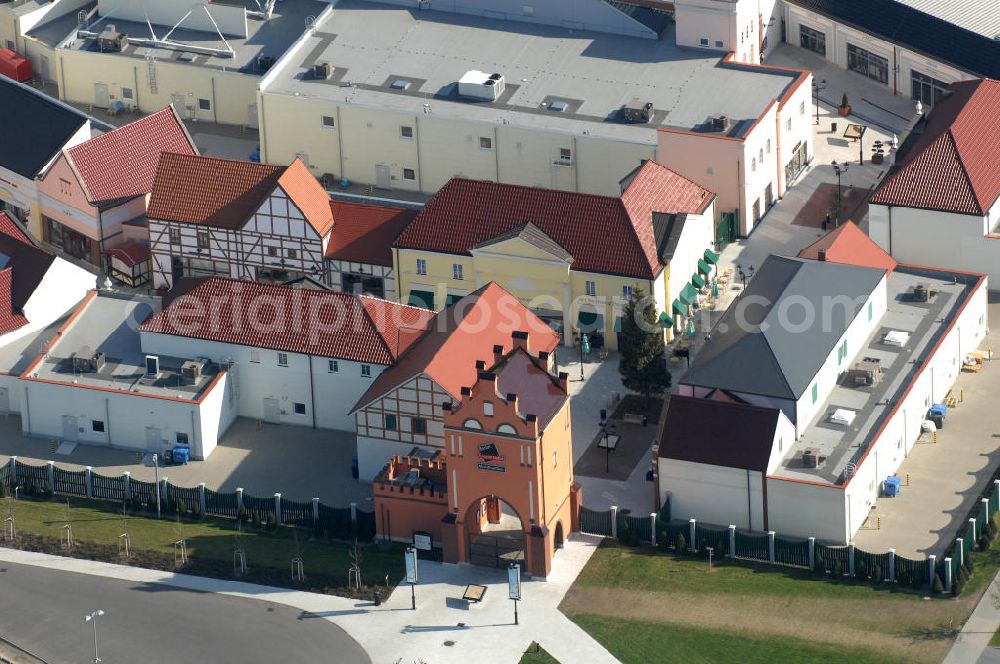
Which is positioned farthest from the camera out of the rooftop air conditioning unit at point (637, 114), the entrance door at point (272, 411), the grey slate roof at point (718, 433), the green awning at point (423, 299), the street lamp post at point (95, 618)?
the rooftop air conditioning unit at point (637, 114)

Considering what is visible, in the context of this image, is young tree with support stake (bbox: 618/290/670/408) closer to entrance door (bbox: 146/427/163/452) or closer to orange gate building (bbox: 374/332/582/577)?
orange gate building (bbox: 374/332/582/577)

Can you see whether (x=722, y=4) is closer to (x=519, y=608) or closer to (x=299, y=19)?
(x=299, y=19)

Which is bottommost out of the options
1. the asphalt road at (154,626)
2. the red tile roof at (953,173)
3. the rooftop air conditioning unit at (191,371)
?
the asphalt road at (154,626)

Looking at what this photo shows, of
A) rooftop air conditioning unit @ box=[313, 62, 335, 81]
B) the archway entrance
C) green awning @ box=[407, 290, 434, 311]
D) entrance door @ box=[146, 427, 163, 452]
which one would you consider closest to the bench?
the archway entrance

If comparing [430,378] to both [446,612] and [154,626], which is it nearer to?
[446,612]

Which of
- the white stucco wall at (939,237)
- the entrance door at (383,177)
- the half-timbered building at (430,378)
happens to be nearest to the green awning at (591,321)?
the half-timbered building at (430,378)

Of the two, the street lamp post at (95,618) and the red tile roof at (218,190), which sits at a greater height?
the red tile roof at (218,190)

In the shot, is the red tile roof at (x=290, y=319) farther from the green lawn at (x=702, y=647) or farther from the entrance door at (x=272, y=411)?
the green lawn at (x=702, y=647)
